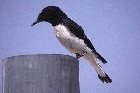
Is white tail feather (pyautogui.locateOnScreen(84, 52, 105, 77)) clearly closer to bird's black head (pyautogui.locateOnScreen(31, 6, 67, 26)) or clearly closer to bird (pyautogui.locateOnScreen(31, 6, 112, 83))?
bird (pyautogui.locateOnScreen(31, 6, 112, 83))

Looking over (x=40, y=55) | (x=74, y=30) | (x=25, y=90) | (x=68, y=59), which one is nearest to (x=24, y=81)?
(x=25, y=90)

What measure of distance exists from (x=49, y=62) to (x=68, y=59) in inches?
10.3

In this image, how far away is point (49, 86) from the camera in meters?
2.96

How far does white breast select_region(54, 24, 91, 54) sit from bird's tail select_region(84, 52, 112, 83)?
50 cm

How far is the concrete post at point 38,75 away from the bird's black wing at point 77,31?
4980 millimetres

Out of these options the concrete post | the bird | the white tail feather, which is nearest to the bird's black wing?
the bird

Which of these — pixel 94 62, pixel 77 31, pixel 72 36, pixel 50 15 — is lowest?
pixel 94 62

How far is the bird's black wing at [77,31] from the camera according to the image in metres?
8.13

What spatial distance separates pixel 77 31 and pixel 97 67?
1.20 metres

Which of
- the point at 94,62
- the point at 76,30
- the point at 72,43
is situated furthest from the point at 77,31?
the point at 94,62

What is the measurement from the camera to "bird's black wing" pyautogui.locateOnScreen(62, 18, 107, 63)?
26.7 ft

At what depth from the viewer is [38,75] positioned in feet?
9.78

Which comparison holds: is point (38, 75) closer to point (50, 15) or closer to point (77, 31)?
point (77, 31)

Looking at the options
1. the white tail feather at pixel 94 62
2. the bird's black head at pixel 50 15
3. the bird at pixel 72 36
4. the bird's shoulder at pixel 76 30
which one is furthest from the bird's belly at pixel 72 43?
the bird's black head at pixel 50 15
